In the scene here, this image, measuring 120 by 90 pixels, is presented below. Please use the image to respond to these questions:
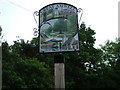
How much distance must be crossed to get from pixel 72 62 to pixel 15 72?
21.1 ft

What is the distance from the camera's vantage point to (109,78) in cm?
1456

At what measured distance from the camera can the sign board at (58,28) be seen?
5.88 metres

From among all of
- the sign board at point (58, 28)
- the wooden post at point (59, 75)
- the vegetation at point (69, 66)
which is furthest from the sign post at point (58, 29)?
the vegetation at point (69, 66)

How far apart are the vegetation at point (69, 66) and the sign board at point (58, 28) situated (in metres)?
4.68

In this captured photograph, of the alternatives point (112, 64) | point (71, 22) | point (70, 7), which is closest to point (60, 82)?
point (71, 22)

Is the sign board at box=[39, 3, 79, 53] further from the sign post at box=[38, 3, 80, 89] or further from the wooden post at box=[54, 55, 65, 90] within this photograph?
the wooden post at box=[54, 55, 65, 90]

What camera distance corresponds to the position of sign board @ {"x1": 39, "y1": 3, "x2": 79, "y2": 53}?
19.3 ft

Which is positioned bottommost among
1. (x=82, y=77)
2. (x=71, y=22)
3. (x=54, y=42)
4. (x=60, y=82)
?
(x=82, y=77)

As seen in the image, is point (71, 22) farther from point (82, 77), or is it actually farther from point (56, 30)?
point (82, 77)

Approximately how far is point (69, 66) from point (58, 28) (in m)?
10.1

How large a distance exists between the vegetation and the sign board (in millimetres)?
4680

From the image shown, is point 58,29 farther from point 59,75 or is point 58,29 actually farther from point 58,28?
point 59,75

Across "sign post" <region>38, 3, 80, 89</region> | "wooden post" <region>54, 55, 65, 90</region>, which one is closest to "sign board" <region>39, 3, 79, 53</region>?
"sign post" <region>38, 3, 80, 89</region>

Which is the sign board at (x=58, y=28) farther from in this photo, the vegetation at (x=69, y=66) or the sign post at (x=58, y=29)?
the vegetation at (x=69, y=66)
